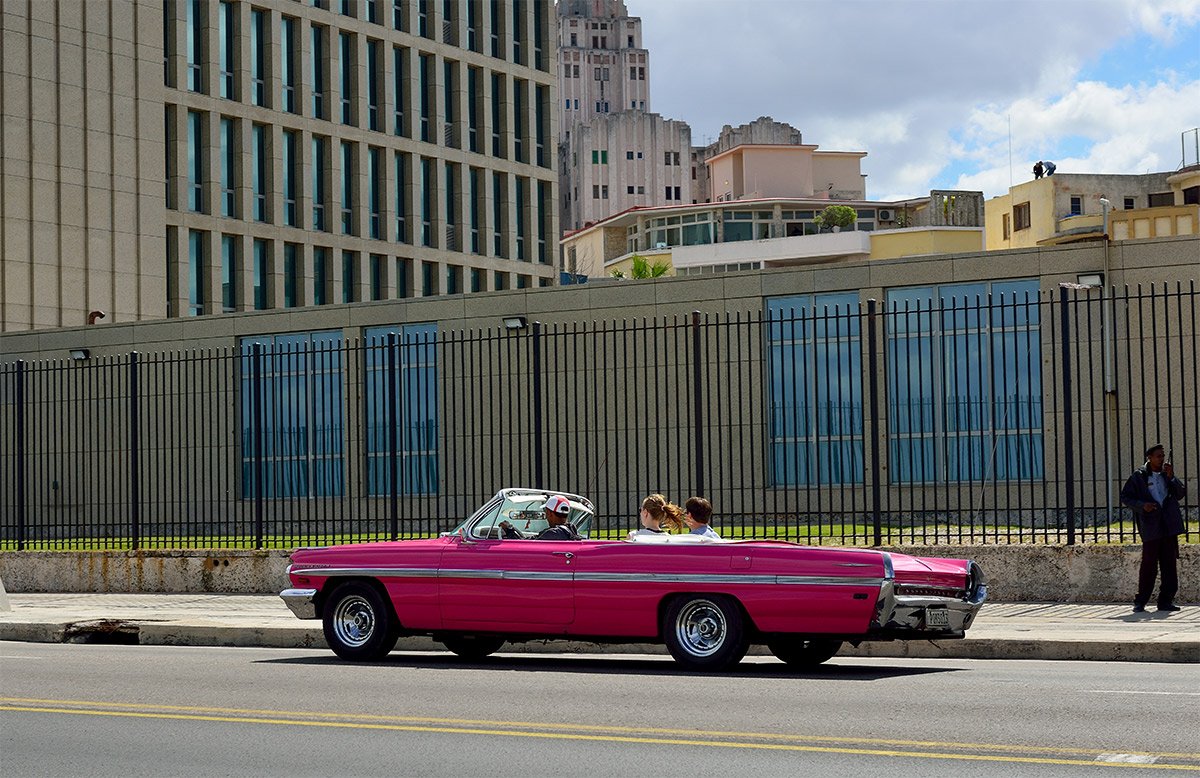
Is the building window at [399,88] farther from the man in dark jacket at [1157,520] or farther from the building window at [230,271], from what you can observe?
the man in dark jacket at [1157,520]

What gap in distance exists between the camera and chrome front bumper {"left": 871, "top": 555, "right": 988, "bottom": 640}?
1247 cm

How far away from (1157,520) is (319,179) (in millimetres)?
49703

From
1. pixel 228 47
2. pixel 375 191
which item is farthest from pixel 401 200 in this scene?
pixel 228 47

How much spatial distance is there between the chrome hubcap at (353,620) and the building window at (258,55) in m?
47.7

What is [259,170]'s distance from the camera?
60469 millimetres

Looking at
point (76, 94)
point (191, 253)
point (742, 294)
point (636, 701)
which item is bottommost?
Answer: point (636, 701)

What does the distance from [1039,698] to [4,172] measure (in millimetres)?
43976

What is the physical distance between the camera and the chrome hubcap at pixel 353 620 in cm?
1428

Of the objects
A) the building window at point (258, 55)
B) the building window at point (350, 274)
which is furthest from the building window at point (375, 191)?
the building window at point (258, 55)

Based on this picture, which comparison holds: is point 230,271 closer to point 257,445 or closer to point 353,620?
point 257,445

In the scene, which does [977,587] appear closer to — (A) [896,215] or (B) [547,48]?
(B) [547,48]

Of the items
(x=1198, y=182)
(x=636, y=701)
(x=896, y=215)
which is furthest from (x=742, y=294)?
(x=896, y=215)

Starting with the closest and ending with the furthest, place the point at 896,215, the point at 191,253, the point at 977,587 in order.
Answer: the point at 977,587 < the point at 191,253 < the point at 896,215

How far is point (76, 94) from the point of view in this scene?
5109 centimetres
